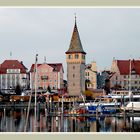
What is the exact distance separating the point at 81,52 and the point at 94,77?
6.44 m

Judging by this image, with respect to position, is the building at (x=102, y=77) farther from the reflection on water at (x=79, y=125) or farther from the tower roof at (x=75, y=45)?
the reflection on water at (x=79, y=125)

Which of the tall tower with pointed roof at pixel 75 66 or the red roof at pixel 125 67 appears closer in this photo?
the tall tower with pointed roof at pixel 75 66

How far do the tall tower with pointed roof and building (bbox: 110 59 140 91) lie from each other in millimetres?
3937

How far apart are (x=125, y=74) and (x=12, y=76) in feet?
22.8

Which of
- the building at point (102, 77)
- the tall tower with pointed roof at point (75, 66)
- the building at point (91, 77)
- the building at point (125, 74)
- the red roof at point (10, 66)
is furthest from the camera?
the building at point (102, 77)

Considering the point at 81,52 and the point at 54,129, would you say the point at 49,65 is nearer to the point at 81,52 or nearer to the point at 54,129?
the point at 81,52

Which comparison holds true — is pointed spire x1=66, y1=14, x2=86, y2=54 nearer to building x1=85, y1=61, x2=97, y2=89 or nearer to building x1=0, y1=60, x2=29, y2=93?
building x1=0, y1=60, x2=29, y2=93

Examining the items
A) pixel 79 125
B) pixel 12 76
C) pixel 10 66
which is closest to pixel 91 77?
pixel 12 76

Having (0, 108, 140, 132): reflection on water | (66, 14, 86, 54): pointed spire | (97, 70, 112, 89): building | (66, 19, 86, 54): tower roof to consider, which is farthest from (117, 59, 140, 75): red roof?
(0, 108, 140, 132): reflection on water

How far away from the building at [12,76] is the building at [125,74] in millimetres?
5411

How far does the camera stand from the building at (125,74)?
94.6 feet

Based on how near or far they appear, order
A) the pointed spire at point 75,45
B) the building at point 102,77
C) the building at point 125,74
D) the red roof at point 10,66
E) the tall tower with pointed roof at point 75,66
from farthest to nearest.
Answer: the building at point 102,77 → the building at point 125,74 → the red roof at point 10,66 → the tall tower with pointed roof at point 75,66 → the pointed spire at point 75,45

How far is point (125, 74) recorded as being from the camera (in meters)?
29.0

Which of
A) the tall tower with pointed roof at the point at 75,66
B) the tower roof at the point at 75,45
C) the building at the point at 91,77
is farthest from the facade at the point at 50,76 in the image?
the tower roof at the point at 75,45
